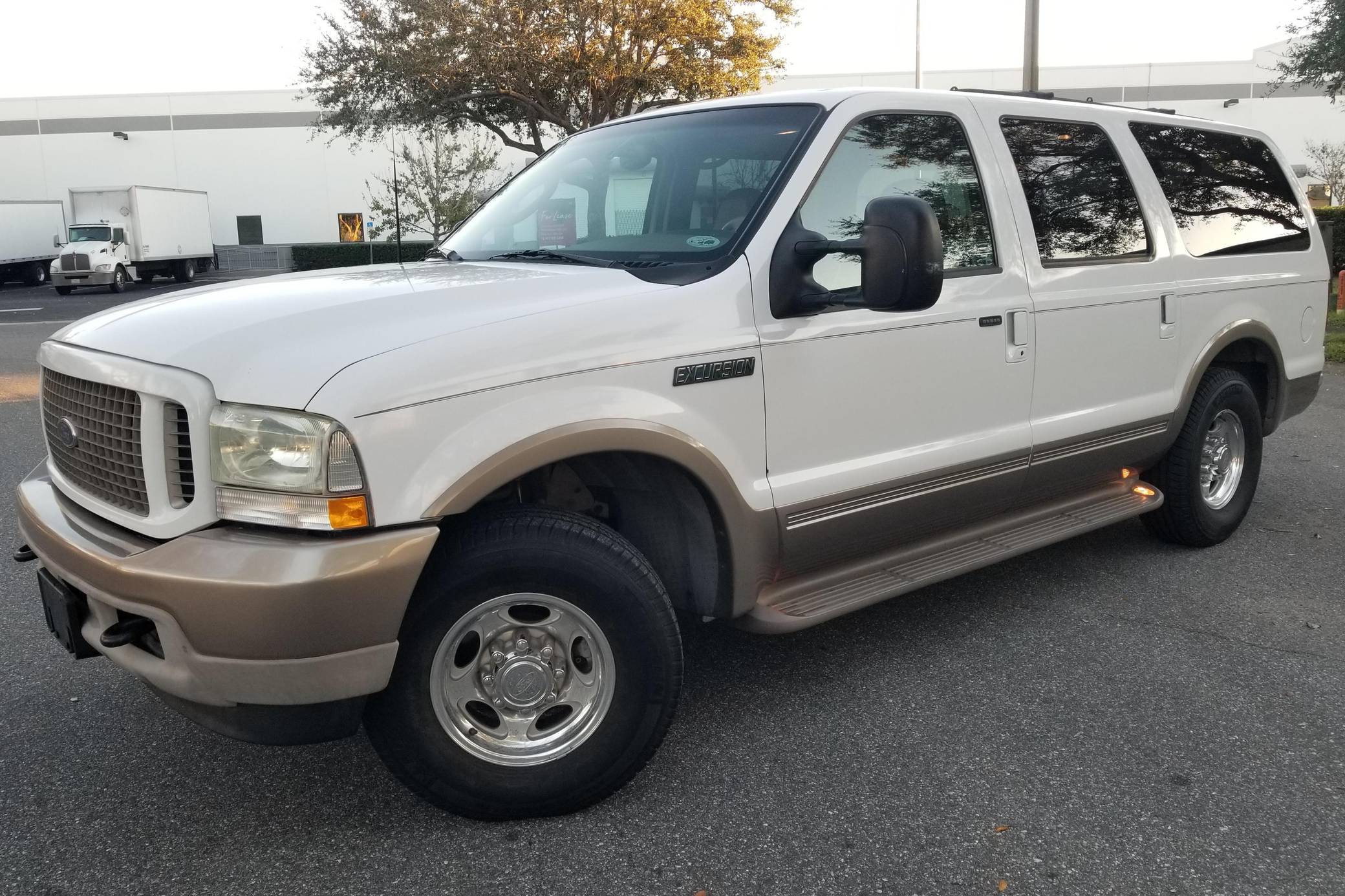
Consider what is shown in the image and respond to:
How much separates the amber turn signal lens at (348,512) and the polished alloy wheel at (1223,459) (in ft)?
13.5

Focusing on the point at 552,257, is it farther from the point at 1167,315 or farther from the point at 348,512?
the point at 1167,315

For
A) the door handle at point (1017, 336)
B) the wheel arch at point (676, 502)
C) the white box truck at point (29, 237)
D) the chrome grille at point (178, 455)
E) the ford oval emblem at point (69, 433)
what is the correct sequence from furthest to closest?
the white box truck at point (29, 237)
the door handle at point (1017, 336)
the ford oval emblem at point (69, 433)
the wheel arch at point (676, 502)
the chrome grille at point (178, 455)

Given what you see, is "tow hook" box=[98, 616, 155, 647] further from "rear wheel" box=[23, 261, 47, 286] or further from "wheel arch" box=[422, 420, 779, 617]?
"rear wheel" box=[23, 261, 47, 286]

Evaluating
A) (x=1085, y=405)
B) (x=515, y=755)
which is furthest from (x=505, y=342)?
(x=1085, y=405)

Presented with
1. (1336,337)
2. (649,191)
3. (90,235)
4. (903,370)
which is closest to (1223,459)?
(903,370)

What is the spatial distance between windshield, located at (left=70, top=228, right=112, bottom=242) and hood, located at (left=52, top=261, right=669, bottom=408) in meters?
30.8

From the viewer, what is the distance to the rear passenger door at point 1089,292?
409 centimetres

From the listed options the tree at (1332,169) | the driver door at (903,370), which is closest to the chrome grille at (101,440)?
the driver door at (903,370)

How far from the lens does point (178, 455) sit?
8.51ft

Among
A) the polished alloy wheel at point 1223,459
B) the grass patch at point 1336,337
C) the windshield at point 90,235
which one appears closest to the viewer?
the polished alloy wheel at point 1223,459

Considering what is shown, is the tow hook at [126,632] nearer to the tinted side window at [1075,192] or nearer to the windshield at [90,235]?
the tinted side window at [1075,192]

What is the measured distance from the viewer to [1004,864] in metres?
2.68

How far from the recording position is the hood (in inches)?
99.3

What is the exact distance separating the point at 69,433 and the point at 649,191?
1.92 metres
